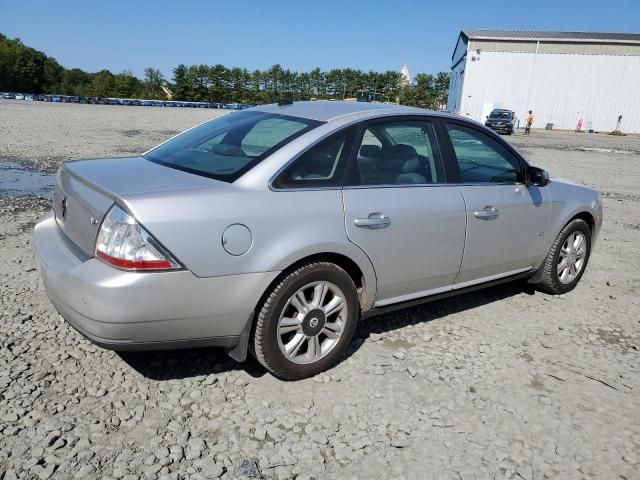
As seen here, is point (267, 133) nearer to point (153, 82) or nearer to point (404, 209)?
point (404, 209)

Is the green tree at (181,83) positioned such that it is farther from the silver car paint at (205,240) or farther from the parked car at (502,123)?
the silver car paint at (205,240)

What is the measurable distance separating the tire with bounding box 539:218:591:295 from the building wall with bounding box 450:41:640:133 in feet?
170

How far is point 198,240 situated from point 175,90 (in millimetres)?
115248

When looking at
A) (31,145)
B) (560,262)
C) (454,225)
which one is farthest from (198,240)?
(31,145)

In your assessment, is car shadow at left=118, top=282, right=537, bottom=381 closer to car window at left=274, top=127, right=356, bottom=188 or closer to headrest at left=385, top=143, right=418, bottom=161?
car window at left=274, top=127, right=356, bottom=188

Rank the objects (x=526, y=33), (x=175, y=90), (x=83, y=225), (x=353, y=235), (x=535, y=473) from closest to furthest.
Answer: (x=535, y=473) → (x=83, y=225) → (x=353, y=235) → (x=526, y=33) → (x=175, y=90)

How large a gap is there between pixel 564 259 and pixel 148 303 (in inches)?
153

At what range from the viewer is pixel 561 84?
177 feet

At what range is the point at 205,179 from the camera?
302 centimetres

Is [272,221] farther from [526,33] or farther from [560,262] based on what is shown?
[526,33]

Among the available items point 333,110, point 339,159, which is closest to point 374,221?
point 339,159

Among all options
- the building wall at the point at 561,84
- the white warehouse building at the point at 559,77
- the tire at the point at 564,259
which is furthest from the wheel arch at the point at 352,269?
the building wall at the point at 561,84

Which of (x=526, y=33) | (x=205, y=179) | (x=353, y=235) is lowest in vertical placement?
(x=353, y=235)

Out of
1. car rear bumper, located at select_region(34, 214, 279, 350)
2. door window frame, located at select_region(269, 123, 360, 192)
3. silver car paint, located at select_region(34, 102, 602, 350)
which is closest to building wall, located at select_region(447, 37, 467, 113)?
door window frame, located at select_region(269, 123, 360, 192)
